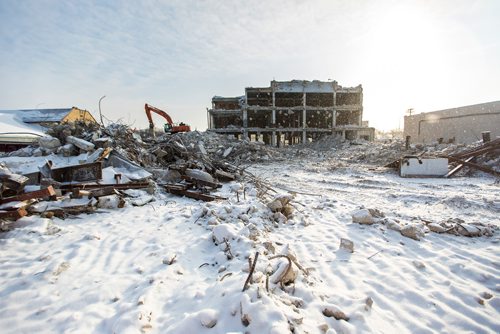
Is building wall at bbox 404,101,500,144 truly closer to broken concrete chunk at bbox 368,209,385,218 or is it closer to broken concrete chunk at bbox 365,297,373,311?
broken concrete chunk at bbox 368,209,385,218

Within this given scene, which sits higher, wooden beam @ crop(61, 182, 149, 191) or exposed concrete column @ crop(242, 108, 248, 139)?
exposed concrete column @ crop(242, 108, 248, 139)

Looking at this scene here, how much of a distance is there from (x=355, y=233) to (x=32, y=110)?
76.9ft

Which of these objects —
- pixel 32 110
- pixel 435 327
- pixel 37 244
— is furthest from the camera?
pixel 32 110

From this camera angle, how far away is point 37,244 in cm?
336

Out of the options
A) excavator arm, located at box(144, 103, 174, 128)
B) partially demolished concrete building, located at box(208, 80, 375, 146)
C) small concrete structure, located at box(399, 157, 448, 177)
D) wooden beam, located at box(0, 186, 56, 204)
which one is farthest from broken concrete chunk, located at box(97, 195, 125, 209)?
partially demolished concrete building, located at box(208, 80, 375, 146)

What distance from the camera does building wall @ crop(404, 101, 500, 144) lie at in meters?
15.5

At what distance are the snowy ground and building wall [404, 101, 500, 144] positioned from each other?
15289 mm

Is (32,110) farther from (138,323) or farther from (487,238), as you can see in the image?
(487,238)

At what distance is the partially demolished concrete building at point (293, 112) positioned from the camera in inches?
1255

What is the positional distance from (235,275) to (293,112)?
3240 cm

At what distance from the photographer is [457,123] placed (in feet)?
58.0

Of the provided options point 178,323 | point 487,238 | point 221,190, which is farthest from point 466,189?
point 178,323

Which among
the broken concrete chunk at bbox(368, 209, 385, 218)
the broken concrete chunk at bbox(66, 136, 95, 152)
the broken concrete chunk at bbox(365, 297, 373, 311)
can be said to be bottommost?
the broken concrete chunk at bbox(365, 297, 373, 311)

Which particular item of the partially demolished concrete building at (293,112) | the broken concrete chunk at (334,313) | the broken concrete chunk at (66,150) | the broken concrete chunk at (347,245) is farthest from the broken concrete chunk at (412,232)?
the partially demolished concrete building at (293,112)
